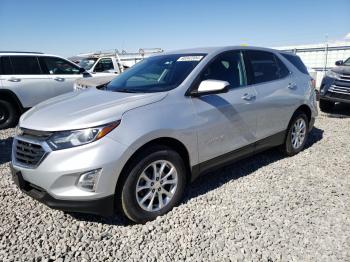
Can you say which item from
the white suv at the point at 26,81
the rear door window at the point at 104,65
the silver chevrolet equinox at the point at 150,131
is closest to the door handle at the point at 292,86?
the silver chevrolet equinox at the point at 150,131

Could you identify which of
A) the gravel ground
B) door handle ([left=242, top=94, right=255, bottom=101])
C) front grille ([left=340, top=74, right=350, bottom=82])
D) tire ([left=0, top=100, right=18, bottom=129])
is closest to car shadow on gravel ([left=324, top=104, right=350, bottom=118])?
front grille ([left=340, top=74, right=350, bottom=82])

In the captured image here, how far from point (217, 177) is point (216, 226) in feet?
3.92

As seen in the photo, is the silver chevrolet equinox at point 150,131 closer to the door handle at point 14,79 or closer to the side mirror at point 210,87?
the side mirror at point 210,87

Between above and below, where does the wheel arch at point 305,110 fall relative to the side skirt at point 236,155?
above

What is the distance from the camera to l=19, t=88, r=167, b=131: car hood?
2729 mm

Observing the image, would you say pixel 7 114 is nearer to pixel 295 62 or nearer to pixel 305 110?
pixel 295 62

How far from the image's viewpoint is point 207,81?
3.28m

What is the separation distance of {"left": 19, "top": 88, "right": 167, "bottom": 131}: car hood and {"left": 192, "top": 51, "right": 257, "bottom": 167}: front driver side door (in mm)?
563

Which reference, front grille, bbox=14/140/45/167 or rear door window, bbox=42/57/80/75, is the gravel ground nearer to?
front grille, bbox=14/140/45/167

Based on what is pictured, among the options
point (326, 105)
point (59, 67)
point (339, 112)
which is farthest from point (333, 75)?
point (59, 67)

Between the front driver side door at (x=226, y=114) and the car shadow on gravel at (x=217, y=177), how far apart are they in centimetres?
44

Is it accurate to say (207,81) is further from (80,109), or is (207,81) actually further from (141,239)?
(141,239)

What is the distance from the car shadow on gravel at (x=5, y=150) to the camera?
4966 millimetres

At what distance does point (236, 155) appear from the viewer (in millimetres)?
3895
